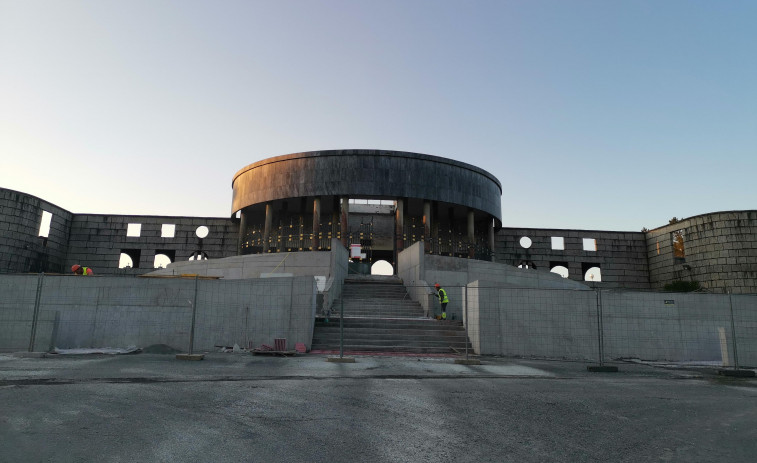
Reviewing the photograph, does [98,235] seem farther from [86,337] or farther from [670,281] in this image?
[670,281]

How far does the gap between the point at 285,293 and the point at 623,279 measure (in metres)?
33.6

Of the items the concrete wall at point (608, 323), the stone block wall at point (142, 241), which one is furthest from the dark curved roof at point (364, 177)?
the concrete wall at point (608, 323)

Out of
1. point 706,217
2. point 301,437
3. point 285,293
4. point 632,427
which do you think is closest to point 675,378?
point 632,427

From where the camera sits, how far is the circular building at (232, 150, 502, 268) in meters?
32.2

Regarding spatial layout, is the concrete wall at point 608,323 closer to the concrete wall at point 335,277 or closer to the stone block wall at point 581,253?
the concrete wall at point 335,277

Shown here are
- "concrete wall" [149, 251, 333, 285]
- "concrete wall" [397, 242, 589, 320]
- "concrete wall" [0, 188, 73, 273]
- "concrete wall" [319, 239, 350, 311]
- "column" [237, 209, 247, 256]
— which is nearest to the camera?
"concrete wall" [319, 239, 350, 311]

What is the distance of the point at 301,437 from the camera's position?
5.23 meters

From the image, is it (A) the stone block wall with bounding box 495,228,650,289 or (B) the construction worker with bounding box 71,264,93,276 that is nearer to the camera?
(B) the construction worker with bounding box 71,264,93,276

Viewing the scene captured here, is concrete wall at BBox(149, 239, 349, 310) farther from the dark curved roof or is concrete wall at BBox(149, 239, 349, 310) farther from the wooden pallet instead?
the wooden pallet

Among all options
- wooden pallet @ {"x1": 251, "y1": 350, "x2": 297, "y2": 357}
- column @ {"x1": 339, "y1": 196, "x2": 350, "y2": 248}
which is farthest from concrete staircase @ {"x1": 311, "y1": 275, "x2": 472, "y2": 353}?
column @ {"x1": 339, "y1": 196, "x2": 350, "y2": 248}

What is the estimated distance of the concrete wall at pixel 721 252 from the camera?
31.9 meters

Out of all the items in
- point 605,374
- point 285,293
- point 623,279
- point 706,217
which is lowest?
point 605,374

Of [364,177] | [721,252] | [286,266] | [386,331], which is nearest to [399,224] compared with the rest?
[364,177]

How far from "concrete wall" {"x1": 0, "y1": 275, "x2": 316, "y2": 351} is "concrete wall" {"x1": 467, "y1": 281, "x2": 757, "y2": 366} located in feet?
19.6
